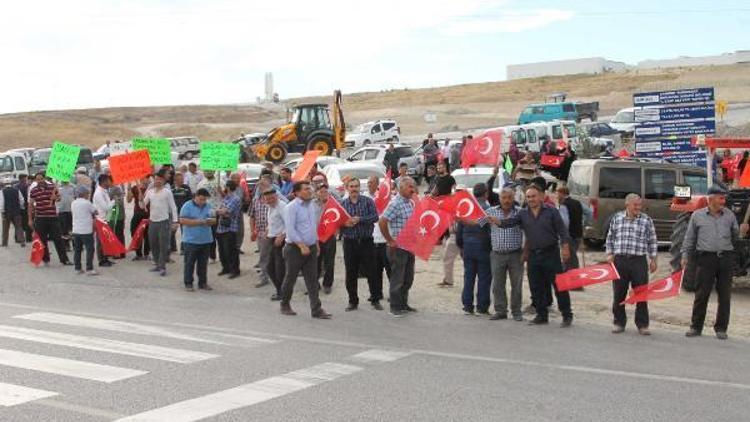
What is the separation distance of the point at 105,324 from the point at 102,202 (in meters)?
6.24

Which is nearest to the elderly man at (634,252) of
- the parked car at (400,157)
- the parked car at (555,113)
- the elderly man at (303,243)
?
the elderly man at (303,243)

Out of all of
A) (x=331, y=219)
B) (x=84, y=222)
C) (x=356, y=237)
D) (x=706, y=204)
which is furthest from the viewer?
(x=84, y=222)

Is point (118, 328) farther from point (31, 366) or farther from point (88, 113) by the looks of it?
point (88, 113)

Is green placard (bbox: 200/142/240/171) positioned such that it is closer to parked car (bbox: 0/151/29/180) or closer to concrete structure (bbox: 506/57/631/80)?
parked car (bbox: 0/151/29/180)

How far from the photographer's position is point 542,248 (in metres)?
11.4

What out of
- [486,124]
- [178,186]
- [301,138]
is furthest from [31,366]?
[486,124]

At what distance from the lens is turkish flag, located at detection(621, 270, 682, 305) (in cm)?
1081

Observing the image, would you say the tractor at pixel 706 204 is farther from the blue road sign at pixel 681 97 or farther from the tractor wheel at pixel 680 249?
the blue road sign at pixel 681 97

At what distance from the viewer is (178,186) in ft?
60.4

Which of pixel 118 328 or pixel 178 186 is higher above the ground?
pixel 178 186

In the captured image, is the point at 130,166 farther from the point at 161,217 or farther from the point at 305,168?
the point at 305,168

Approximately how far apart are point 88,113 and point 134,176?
300 feet

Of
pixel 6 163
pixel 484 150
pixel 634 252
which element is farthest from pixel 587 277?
pixel 6 163

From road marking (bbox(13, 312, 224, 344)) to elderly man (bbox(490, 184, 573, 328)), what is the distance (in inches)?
154
